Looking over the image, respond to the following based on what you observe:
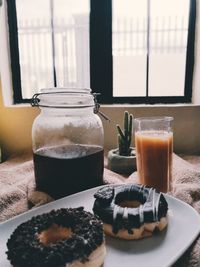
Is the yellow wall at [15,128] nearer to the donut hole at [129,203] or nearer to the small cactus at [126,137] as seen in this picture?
the small cactus at [126,137]

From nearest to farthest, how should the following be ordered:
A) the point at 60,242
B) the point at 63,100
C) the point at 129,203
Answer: the point at 60,242
the point at 129,203
the point at 63,100

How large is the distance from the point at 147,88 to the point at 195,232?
2.50 feet

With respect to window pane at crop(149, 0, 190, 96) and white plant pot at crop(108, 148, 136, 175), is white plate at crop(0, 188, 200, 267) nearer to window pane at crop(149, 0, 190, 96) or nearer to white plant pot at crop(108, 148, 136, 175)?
white plant pot at crop(108, 148, 136, 175)

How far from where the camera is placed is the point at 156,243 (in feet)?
1.61

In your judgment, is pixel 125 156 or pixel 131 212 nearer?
pixel 131 212

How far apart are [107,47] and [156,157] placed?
1.90 ft

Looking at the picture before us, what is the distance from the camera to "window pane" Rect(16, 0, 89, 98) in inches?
44.3

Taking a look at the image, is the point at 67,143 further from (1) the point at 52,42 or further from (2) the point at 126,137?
(1) the point at 52,42

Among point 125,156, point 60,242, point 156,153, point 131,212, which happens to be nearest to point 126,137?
point 125,156

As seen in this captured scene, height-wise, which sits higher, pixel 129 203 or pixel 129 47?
pixel 129 47

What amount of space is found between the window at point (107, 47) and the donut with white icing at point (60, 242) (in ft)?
2.43

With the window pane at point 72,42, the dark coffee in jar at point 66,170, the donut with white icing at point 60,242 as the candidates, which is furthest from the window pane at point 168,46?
the donut with white icing at point 60,242

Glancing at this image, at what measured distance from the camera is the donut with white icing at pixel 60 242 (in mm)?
396

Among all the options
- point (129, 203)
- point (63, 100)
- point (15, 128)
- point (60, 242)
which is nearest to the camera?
point (60, 242)
